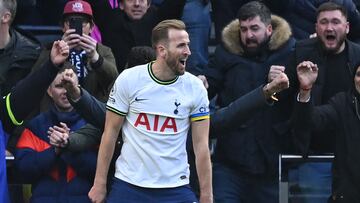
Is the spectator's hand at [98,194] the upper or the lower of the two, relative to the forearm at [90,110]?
lower

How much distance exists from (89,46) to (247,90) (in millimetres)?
1352

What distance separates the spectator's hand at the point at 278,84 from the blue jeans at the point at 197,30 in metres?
1.80

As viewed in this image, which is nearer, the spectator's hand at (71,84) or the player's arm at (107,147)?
the player's arm at (107,147)

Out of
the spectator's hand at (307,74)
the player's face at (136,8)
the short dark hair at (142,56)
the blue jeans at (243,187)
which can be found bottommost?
the blue jeans at (243,187)

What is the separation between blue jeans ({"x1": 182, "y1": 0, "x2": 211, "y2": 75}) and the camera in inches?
396

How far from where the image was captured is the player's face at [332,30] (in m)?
9.11

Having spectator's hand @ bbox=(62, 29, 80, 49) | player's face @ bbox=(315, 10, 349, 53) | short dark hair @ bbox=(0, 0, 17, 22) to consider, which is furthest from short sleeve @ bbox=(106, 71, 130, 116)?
player's face @ bbox=(315, 10, 349, 53)

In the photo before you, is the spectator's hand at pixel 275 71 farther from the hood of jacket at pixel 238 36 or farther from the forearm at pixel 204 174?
the forearm at pixel 204 174

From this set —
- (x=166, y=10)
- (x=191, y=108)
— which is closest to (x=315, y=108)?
(x=191, y=108)

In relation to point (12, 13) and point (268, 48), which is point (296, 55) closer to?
point (268, 48)

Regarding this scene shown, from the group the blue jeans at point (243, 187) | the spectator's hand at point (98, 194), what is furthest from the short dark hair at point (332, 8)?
the spectator's hand at point (98, 194)

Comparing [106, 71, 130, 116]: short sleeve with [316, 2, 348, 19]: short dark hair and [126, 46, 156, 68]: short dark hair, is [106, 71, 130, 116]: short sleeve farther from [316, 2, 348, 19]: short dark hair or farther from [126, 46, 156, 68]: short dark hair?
[316, 2, 348, 19]: short dark hair

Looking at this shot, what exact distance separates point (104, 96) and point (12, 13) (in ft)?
3.60

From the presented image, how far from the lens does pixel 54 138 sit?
818cm
